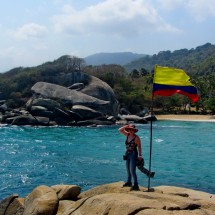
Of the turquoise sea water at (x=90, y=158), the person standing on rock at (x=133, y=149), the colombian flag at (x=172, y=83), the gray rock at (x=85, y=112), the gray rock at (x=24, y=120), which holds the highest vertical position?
the colombian flag at (x=172, y=83)

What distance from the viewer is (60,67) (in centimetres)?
8494

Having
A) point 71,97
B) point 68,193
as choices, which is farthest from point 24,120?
point 68,193

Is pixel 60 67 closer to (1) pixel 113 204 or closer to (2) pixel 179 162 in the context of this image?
(2) pixel 179 162

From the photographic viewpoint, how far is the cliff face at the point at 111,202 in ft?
33.0

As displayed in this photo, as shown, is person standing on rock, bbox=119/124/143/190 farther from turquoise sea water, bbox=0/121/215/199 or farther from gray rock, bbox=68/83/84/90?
gray rock, bbox=68/83/84/90

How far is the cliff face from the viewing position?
33.0 ft

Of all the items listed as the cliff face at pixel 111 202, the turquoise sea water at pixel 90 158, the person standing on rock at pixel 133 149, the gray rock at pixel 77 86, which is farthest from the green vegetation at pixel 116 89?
the person standing on rock at pixel 133 149

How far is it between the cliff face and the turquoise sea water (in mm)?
8192

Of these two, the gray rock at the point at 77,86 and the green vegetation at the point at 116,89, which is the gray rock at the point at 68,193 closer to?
the gray rock at the point at 77,86

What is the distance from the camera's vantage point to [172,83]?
13180mm

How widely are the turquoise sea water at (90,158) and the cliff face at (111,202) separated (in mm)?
8192

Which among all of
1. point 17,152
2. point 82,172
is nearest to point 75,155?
point 17,152

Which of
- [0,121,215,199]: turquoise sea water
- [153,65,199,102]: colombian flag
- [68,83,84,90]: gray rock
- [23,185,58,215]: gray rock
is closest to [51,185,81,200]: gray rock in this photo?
[23,185,58,215]: gray rock

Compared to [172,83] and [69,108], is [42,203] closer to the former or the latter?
[172,83]
